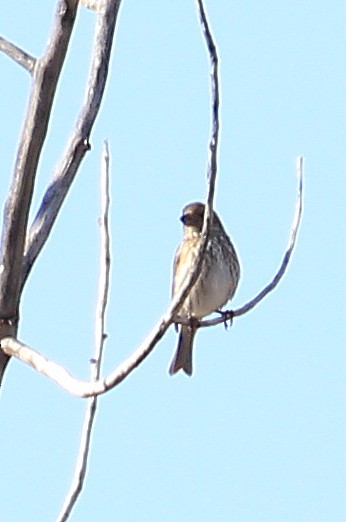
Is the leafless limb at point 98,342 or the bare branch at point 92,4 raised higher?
the bare branch at point 92,4

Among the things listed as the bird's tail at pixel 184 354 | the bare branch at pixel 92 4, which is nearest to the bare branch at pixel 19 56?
the bare branch at pixel 92 4

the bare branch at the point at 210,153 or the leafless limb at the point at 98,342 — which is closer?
the bare branch at the point at 210,153

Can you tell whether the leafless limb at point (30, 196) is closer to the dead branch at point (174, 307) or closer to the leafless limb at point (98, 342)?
the leafless limb at point (98, 342)

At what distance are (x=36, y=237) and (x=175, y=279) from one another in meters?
4.33

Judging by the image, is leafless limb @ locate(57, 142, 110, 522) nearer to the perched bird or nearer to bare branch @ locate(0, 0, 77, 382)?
bare branch @ locate(0, 0, 77, 382)

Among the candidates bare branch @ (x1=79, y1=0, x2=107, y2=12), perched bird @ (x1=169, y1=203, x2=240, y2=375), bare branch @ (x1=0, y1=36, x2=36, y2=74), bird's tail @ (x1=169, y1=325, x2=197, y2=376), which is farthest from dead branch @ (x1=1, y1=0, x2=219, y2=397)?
bird's tail @ (x1=169, y1=325, x2=197, y2=376)

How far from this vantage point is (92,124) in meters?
3.66

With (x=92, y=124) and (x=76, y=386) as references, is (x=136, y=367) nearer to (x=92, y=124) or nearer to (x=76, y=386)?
(x=76, y=386)

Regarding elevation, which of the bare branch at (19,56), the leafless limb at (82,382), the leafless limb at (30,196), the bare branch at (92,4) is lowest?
the leafless limb at (82,382)

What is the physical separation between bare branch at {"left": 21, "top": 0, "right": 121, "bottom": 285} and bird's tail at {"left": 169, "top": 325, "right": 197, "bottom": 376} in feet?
14.8

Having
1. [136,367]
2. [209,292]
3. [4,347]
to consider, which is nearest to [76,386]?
[136,367]

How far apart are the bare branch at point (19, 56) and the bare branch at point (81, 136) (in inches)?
7.0

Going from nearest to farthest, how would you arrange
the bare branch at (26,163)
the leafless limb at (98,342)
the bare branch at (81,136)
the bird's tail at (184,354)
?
the leafless limb at (98,342) < the bare branch at (26,163) < the bare branch at (81,136) < the bird's tail at (184,354)

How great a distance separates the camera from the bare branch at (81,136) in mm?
3537
